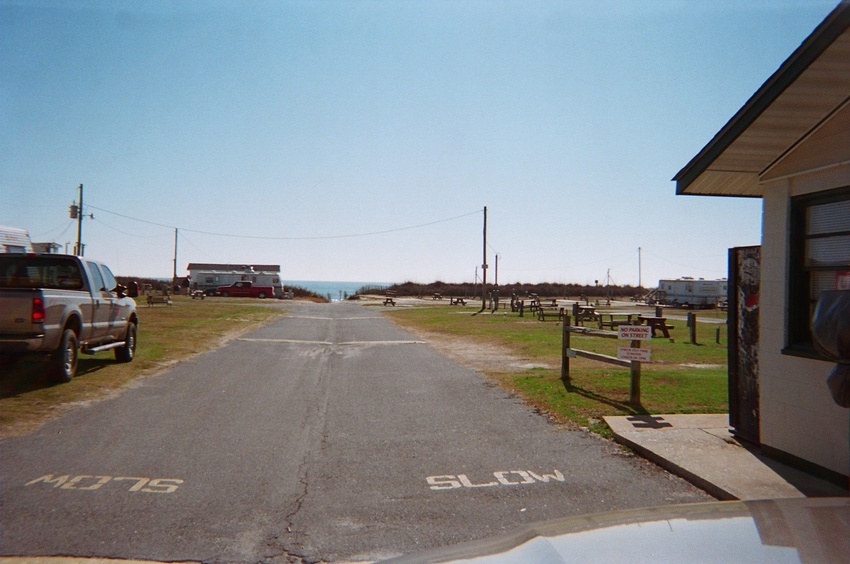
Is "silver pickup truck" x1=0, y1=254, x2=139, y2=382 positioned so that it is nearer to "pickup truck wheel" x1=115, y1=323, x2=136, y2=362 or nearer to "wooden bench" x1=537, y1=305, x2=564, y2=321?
"pickup truck wheel" x1=115, y1=323, x2=136, y2=362

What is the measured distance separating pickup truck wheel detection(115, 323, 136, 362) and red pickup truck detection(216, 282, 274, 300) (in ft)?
164

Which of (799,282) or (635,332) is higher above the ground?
(799,282)

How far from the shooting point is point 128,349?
13.4 metres

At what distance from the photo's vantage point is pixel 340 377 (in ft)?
40.2

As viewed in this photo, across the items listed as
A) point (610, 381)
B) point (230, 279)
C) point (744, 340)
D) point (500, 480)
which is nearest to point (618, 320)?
point (610, 381)

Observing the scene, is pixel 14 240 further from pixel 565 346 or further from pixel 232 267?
pixel 232 267

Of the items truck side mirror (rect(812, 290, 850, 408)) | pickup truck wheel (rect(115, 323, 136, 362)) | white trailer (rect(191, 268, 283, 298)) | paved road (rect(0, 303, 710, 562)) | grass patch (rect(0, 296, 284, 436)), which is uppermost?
white trailer (rect(191, 268, 283, 298))

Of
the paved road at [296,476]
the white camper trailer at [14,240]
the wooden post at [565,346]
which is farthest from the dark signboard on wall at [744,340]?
the white camper trailer at [14,240]

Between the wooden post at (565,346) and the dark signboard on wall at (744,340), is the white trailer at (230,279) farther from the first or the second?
the dark signboard on wall at (744,340)

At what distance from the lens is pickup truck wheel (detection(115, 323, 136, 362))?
13195mm

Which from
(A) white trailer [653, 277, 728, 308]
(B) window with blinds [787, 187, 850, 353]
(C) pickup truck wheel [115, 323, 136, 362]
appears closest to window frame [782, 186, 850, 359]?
(B) window with blinds [787, 187, 850, 353]

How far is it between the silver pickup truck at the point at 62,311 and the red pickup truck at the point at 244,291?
1961 inches

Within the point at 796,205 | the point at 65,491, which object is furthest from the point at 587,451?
the point at 65,491

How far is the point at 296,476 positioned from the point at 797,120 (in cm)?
565
